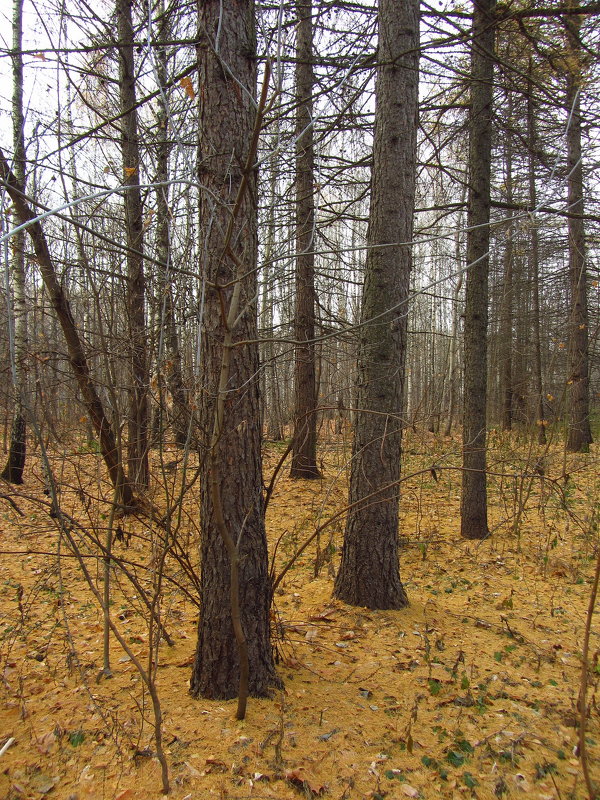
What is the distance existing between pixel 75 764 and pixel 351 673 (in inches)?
61.0

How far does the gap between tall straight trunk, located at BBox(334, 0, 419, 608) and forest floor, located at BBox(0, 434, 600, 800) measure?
435mm

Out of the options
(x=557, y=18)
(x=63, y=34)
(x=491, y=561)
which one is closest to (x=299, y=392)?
(x=491, y=561)

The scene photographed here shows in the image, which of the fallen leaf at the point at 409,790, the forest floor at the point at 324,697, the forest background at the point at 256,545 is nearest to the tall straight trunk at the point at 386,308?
the forest background at the point at 256,545

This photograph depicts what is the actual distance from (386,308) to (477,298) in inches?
96.4

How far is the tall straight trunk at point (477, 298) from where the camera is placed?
5742 millimetres

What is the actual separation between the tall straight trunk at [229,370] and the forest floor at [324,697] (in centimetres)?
21

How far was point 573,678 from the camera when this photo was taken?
10.6 ft

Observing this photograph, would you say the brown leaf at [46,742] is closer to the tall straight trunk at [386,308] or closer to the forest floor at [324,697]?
the forest floor at [324,697]

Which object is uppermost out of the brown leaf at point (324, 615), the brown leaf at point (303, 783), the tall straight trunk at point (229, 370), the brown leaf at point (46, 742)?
the tall straight trunk at point (229, 370)

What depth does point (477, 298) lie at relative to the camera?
19.5 feet

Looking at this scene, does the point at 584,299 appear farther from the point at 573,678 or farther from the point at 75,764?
the point at 75,764

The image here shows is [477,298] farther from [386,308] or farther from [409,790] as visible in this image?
[409,790]

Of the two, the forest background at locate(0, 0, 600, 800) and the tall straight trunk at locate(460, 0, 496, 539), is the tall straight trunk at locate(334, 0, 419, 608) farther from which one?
the tall straight trunk at locate(460, 0, 496, 539)

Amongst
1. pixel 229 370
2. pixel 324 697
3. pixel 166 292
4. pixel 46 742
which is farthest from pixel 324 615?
pixel 166 292
